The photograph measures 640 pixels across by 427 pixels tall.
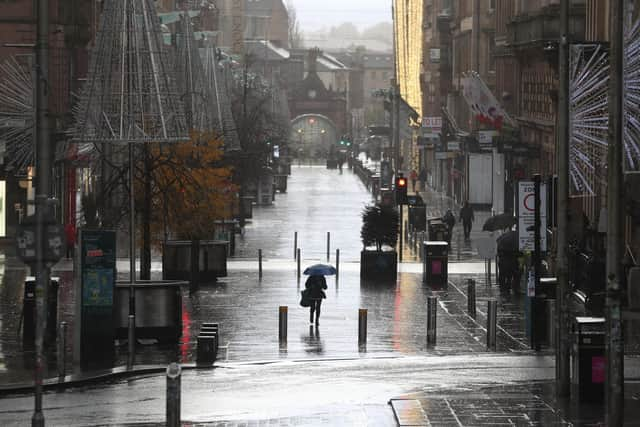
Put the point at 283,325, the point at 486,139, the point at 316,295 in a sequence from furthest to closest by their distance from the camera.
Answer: the point at 486,139
the point at 316,295
the point at 283,325

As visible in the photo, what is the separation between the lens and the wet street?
71.0 feet

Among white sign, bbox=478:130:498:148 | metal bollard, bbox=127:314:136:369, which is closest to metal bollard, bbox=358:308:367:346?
metal bollard, bbox=127:314:136:369

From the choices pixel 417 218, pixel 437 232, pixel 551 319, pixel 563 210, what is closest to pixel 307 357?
pixel 551 319

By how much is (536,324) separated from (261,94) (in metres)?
87.3

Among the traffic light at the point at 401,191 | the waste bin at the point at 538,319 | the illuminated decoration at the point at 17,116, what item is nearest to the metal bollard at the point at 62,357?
the waste bin at the point at 538,319

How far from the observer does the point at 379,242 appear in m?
45.5

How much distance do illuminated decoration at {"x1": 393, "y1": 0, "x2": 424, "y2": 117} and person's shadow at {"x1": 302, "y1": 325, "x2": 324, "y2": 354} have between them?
9934cm

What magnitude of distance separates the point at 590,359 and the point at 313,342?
32.3 ft

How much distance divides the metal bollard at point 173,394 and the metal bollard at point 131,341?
8.74 metres

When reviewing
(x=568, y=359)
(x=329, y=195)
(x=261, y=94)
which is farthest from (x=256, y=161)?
(x=568, y=359)

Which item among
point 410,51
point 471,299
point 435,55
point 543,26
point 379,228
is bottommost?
point 471,299

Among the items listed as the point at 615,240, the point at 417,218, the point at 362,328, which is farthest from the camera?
the point at 417,218

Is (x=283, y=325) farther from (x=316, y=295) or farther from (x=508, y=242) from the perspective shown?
(x=508, y=242)

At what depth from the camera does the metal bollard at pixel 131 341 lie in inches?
1052
